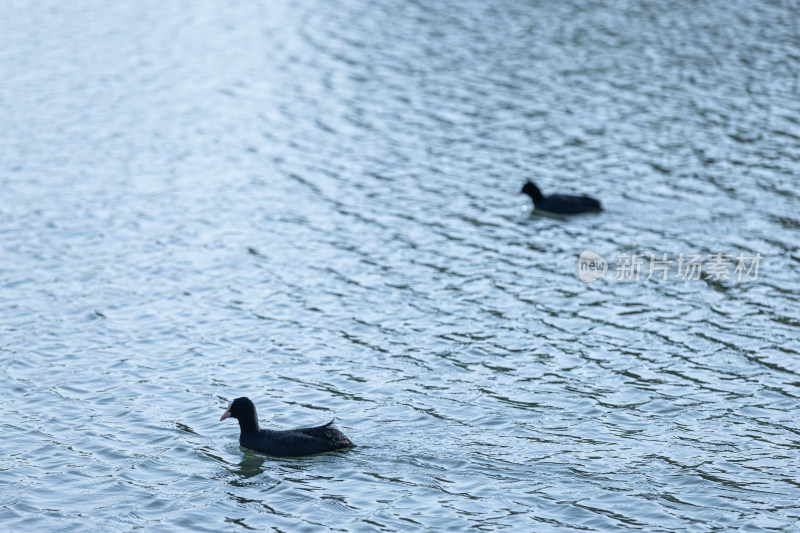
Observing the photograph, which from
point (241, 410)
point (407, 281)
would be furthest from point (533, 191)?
point (241, 410)

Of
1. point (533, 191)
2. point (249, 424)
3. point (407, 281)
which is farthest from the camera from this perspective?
point (533, 191)

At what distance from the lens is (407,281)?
30844 millimetres

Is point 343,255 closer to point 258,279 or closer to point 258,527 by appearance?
point 258,279

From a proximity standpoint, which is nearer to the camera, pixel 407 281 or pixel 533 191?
pixel 407 281

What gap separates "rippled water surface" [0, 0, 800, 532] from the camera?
19.5 meters

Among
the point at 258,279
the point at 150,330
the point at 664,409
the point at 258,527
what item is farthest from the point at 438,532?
the point at 258,279

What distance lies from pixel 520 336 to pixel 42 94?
108ft

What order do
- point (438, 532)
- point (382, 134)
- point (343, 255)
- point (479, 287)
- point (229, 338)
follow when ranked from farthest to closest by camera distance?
point (382, 134), point (343, 255), point (479, 287), point (229, 338), point (438, 532)

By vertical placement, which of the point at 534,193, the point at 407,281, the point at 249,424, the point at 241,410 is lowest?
the point at 249,424

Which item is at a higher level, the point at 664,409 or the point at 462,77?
the point at 462,77

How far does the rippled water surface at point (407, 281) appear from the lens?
64.1 ft

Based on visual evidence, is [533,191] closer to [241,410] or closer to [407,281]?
[407,281]

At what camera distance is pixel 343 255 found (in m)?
33.1

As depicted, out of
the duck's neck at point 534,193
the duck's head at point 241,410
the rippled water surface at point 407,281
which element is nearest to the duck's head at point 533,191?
the duck's neck at point 534,193
